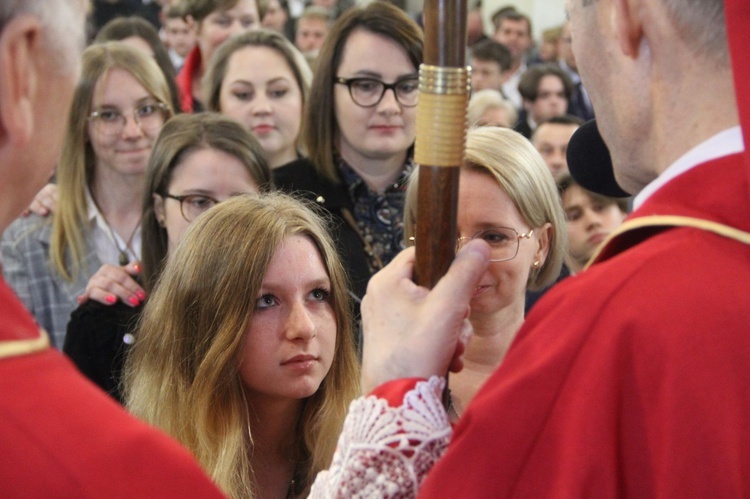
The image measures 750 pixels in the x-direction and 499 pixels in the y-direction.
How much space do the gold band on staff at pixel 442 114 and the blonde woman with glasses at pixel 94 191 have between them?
239cm

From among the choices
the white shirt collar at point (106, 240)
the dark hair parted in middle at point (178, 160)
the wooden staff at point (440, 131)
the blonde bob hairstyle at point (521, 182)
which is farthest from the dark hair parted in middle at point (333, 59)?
the wooden staff at point (440, 131)

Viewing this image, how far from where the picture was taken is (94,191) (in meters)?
3.96

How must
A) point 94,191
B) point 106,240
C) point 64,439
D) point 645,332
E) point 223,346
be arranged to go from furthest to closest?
point 94,191, point 106,240, point 223,346, point 645,332, point 64,439

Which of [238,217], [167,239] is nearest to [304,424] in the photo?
[238,217]

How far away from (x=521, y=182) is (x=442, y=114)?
1249 millimetres

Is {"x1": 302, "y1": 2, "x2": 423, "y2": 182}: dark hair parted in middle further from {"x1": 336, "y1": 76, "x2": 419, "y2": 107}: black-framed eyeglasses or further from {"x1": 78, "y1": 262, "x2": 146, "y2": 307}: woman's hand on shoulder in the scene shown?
{"x1": 78, "y1": 262, "x2": 146, "y2": 307}: woman's hand on shoulder

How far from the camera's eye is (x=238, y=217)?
2625 mm

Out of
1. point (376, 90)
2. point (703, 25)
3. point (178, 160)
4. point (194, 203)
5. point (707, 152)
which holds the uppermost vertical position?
point (703, 25)

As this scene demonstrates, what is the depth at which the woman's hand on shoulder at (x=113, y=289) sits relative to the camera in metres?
3.31

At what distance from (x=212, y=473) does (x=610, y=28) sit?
137 centimetres

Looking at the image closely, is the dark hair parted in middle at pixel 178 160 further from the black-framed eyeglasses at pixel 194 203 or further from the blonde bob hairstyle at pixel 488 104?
the blonde bob hairstyle at pixel 488 104

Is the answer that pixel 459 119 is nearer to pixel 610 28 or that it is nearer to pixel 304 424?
pixel 610 28

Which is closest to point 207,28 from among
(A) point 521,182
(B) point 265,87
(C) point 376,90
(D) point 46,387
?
(B) point 265,87

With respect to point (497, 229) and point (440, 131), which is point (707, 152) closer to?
point (440, 131)
